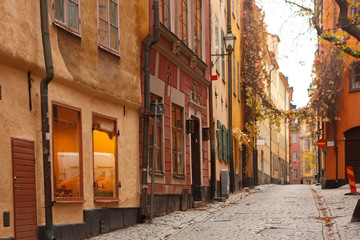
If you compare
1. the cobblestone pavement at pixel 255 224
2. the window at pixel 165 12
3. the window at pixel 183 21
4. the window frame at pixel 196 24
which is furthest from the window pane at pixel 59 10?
the window frame at pixel 196 24

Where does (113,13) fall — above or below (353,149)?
above

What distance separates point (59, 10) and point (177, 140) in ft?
26.0

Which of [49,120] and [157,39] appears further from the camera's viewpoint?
[157,39]

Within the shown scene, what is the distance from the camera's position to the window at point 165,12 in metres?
15.6

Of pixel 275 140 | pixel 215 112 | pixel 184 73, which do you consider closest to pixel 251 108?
pixel 215 112

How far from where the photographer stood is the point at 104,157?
11.8m

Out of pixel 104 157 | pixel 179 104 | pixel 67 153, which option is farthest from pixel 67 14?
pixel 179 104

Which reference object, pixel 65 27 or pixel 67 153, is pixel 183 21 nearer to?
pixel 65 27

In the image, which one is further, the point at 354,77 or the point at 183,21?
the point at 354,77

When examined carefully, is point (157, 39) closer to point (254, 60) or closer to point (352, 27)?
point (352, 27)

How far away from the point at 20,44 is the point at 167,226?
5584 mm

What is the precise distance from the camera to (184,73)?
18172 mm

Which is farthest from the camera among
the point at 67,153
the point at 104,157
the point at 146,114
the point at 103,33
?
the point at 146,114

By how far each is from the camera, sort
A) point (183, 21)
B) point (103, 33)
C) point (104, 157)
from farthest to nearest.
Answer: point (183, 21)
point (103, 33)
point (104, 157)
